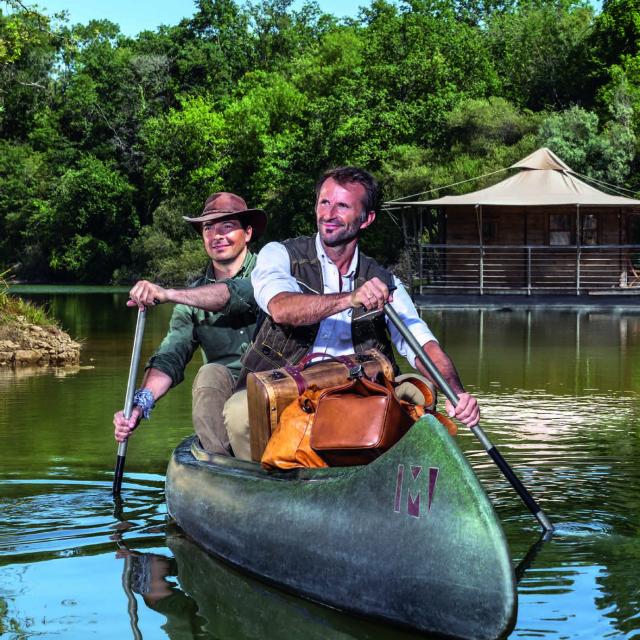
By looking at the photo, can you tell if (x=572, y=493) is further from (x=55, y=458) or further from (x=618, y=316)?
(x=618, y=316)

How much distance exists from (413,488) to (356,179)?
1.78 meters

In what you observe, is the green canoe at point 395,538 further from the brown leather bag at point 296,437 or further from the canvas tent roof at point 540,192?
the canvas tent roof at point 540,192

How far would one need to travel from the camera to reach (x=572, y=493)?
8.19 metres

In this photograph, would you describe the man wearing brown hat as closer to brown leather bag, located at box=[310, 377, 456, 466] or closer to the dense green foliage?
brown leather bag, located at box=[310, 377, 456, 466]

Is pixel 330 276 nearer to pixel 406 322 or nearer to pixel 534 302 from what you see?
pixel 406 322

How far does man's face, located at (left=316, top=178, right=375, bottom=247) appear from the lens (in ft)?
19.9

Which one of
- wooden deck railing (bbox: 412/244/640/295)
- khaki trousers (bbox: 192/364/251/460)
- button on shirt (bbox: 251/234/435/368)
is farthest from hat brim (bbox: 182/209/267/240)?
wooden deck railing (bbox: 412/244/640/295)

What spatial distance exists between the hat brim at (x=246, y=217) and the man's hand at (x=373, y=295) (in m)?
1.94

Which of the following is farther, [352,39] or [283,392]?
[352,39]

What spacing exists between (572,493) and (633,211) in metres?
30.4

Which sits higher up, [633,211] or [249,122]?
[249,122]

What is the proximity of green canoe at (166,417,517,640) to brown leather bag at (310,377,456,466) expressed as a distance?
0.36 feet

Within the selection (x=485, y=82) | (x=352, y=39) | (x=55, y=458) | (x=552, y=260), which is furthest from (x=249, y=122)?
(x=55, y=458)

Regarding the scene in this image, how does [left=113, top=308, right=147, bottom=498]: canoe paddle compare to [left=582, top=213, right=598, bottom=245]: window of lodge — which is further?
[left=582, top=213, right=598, bottom=245]: window of lodge
